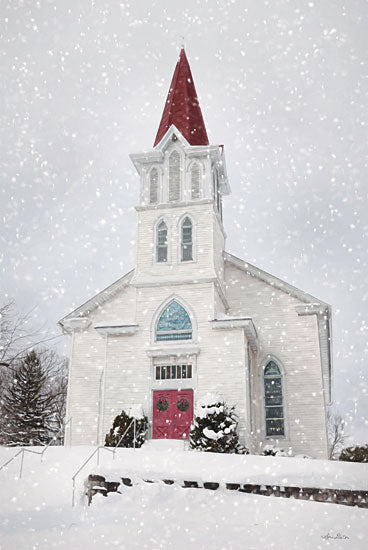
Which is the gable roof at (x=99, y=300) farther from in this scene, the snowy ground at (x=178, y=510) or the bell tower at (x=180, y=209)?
the snowy ground at (x=178, y=510)

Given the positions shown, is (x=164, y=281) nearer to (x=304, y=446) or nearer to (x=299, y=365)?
(x=299, y=365)

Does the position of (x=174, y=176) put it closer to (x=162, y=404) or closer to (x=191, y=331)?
(x=191, y=331)

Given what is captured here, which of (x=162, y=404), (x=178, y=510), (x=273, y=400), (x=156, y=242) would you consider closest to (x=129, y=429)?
(x=162, y=404)

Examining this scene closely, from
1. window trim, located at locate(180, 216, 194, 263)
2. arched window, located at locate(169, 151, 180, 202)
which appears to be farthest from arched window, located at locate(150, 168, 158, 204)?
window trim, located at locate(180, 216, 194, 263)

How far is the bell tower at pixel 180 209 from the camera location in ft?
67.2

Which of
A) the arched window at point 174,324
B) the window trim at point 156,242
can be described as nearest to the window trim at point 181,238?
the window trim at point 156,242

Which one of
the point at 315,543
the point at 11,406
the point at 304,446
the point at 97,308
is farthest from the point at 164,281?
the point at 11,406

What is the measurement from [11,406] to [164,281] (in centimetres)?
1558

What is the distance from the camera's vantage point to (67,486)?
11.5 meters

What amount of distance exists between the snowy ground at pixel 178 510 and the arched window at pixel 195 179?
36.2 ft

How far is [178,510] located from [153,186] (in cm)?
1493

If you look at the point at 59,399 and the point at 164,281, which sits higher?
the point at 164,281

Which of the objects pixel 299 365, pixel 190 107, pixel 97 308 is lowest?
pixel 299 365

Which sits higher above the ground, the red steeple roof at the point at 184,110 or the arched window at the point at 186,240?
the red steeple roof at the point at 184,110
